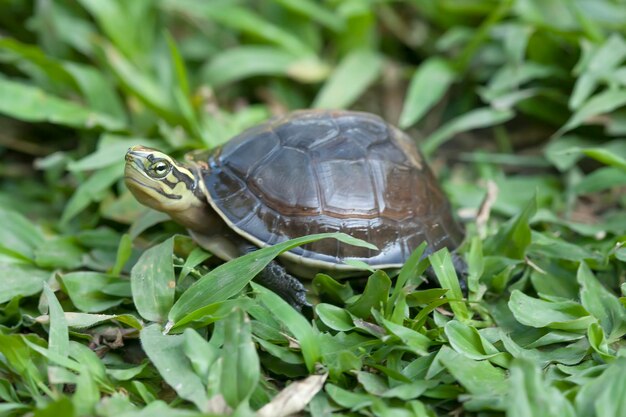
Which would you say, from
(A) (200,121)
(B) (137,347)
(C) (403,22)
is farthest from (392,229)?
(C) (403,22)

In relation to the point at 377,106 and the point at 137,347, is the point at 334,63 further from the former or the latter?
the point at 137,347

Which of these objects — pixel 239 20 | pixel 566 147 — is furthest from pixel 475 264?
pixel 239 20

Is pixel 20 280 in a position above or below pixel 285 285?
below

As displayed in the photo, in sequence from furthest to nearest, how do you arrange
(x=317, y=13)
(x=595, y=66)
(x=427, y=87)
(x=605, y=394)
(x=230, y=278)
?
(x=317, y=13), (x=427, y=87), (x=595, y=66), (x=230, y=278), (x=605, y=394)

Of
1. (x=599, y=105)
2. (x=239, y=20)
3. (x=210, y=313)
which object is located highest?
(x=239, y=20)

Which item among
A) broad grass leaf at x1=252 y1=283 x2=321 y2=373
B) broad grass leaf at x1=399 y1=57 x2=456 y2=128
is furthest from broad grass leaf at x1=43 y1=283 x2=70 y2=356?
broad grass leaf at x1=399 y1=57 x2=456 y2=128

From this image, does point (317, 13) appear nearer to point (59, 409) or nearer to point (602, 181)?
point (602, 181)

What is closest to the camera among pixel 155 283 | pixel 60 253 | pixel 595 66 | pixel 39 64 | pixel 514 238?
pixel 155 283

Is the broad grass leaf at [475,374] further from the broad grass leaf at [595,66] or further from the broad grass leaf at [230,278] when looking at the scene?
the broad grass leaf at [595,66]

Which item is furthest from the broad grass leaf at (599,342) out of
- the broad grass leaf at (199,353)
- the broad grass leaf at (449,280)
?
the broad grass leaf at (199,353)
